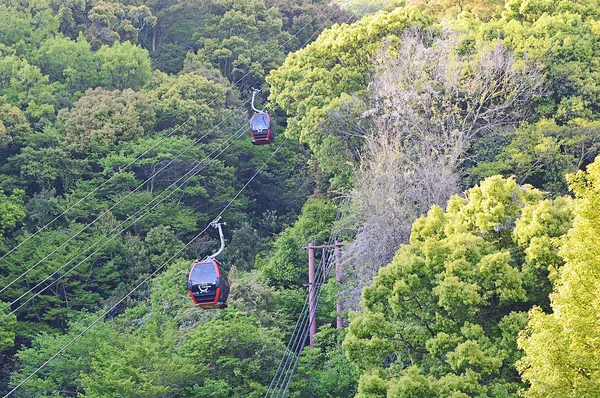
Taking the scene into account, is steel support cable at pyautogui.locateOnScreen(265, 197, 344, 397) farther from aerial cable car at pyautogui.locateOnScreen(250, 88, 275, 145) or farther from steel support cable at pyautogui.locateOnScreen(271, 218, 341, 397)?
aerial cable car at pyautogui.locateOnScreen(250, 88, 275, 145)

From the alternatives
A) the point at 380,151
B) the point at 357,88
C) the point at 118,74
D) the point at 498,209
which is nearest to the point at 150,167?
the point at 118,74

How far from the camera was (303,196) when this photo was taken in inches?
1539

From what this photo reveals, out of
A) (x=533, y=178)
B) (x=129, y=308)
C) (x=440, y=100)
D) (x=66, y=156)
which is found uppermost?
(x=440, y=100)

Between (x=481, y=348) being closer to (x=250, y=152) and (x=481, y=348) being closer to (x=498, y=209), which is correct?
(x=498, y=209)

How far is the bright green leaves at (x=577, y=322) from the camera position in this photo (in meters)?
12.6

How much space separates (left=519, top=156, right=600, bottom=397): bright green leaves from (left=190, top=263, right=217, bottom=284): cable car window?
9980mm

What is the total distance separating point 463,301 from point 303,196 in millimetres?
22585

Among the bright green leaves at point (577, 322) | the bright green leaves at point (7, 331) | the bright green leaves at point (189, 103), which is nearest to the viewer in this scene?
the bright green leaves at point (577, 322)

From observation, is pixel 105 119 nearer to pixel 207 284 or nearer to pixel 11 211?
pixel 11 211

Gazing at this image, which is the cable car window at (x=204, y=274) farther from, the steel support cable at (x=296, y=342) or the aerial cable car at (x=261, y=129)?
the aerial cable car at (x=261, y=129)

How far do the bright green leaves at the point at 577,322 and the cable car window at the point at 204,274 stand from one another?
32.7 ft

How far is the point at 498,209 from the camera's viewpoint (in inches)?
723

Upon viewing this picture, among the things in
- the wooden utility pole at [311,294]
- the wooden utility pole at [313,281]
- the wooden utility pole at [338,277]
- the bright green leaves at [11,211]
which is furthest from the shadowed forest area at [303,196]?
the wooden utility pole at [311,294]

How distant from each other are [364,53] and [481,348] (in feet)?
55.1
